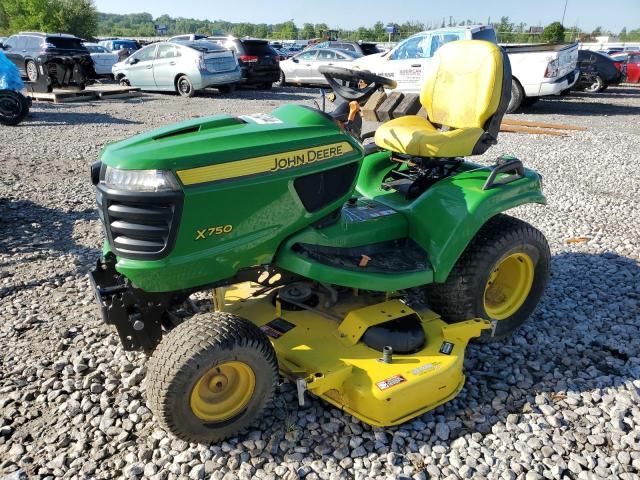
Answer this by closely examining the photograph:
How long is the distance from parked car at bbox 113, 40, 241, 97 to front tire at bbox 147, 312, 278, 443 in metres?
12.6

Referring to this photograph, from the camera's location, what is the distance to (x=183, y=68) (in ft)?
46.2

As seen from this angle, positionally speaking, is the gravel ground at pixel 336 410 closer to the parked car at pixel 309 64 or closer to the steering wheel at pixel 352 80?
the steering wheel at pixel 352 80

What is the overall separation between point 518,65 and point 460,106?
9.34m

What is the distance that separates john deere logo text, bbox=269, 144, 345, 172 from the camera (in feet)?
8.13

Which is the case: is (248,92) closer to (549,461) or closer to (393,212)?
(393,212)

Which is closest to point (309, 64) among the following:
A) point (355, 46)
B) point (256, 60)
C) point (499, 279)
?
point (355, 46)

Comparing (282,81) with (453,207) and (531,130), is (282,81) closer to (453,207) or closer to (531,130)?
(531,130)

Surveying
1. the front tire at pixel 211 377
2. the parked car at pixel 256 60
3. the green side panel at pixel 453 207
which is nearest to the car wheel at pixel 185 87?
the parked car at pixel 256 60

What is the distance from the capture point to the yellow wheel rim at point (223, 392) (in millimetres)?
2420

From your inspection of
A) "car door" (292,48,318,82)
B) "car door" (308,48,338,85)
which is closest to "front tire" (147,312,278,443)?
"car door" (308,48,338,85)

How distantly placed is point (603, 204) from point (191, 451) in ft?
17.1

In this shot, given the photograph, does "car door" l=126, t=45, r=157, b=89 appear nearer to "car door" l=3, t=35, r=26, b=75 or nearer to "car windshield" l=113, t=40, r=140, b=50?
"car door" l=3, t=35, r=26, b=75

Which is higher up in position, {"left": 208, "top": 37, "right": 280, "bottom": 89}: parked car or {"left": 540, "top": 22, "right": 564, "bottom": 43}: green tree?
{"left": 540, "top": 22, "right": 564, "bottom": 43}: green tree

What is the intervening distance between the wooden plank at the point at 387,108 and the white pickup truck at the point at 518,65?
6.19ft
